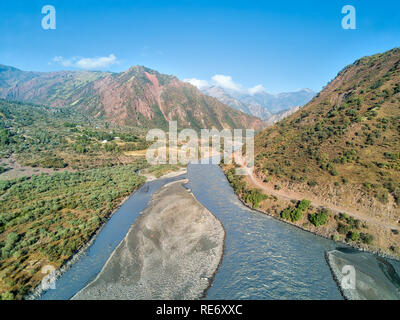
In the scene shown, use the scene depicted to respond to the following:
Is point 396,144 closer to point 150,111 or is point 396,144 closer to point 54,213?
point 54,213

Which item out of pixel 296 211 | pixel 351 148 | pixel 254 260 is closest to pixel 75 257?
pixel 254 260

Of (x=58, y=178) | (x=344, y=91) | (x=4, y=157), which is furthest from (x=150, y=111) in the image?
(x=344, y=91)

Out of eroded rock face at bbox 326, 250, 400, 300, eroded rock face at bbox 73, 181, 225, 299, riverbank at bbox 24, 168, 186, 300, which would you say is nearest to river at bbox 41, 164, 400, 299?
riverbank at bbox 24, 168, 186, 300

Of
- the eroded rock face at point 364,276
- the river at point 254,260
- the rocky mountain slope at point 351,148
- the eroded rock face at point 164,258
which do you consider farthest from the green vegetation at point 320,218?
the eroded rock face at point 164,258

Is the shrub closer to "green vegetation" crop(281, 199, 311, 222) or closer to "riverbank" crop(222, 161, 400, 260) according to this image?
"riverbank" crop(222, 161, 400, 260)

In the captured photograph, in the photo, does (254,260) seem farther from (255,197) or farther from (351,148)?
(351,148)

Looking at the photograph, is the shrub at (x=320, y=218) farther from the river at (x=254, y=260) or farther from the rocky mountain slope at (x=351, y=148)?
the rocky mountain slope at (x=351, y=148)
